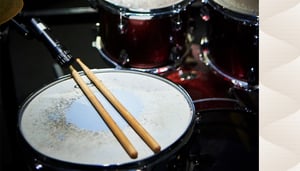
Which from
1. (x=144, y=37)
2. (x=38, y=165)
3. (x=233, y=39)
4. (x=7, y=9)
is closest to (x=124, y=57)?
(x=144, y=37)

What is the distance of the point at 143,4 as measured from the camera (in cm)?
149

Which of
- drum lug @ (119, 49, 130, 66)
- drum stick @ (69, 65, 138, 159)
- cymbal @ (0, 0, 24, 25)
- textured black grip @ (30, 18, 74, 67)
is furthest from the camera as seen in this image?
drum lug @ (119, 49, 130, 66)

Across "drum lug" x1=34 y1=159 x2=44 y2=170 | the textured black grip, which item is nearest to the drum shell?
the textured black grip

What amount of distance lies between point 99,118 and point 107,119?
4 cm

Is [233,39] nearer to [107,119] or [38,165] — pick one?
[107,119]

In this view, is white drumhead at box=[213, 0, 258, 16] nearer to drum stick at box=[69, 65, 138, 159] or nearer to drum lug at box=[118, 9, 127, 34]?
drum lug at box=[118, 9, 127, 34]

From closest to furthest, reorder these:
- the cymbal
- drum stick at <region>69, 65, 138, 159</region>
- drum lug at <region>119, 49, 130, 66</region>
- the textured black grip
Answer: drum stick at <region>69, 65, 138, 159</region>, the cymbal, the textured black grip, drum lug at <region>119, 49, 130, 66</region>

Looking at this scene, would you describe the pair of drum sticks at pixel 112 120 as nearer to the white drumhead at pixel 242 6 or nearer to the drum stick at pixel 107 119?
the drum stick at pixel 107 119

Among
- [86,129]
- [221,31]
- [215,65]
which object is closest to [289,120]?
[86,129]

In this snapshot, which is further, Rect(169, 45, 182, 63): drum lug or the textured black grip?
Rect(169, 45, 182, 63): drum lug

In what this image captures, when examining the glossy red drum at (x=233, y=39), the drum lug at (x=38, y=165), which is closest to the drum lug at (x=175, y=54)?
the glossy red drum at (x=233, y=39)

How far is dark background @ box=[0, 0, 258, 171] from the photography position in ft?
4.00

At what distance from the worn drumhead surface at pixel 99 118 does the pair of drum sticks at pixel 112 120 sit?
11 mm

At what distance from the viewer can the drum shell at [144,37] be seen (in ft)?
4.88
